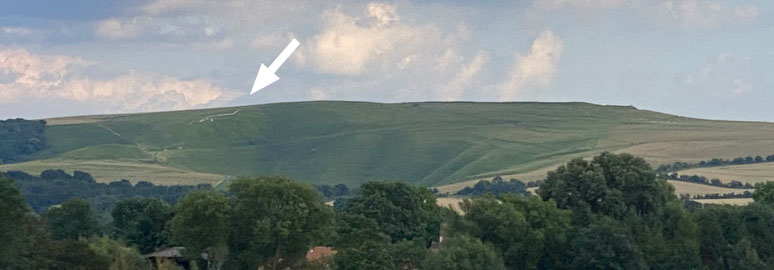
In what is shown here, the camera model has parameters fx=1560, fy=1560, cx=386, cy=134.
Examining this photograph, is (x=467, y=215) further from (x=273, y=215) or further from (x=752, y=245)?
(x=752, y=245)

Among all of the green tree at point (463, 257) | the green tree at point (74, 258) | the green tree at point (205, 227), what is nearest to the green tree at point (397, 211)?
the green tree at point (205, 227)

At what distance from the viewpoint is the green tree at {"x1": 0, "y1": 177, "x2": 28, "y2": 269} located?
307 feet

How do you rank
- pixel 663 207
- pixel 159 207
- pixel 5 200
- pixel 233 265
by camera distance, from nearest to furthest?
pixel 5 200, pixel 233 265, pixel 663 207, pixel 159 207

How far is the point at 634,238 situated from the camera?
364 ft

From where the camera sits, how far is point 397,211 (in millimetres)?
129500

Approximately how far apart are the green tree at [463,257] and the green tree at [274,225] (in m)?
9.63

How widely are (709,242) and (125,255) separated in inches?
1688

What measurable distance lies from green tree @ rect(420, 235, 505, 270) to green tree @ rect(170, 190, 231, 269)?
14738 millimetres

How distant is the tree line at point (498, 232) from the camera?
338 ft

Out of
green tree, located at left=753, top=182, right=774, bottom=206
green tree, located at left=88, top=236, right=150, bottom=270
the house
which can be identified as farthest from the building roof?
green tree, located at left=753, top=182, right=774, bottom=206

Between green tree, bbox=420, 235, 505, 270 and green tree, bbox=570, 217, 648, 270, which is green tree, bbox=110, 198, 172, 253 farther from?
green tree, bbox=570, 217, 648, 270

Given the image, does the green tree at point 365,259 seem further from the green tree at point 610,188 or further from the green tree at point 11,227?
the green tree at point 11,227

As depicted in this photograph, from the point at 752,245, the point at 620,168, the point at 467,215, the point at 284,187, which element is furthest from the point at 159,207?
the point at 752,245

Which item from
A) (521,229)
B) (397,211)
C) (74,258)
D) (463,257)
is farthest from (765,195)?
(74,258)
